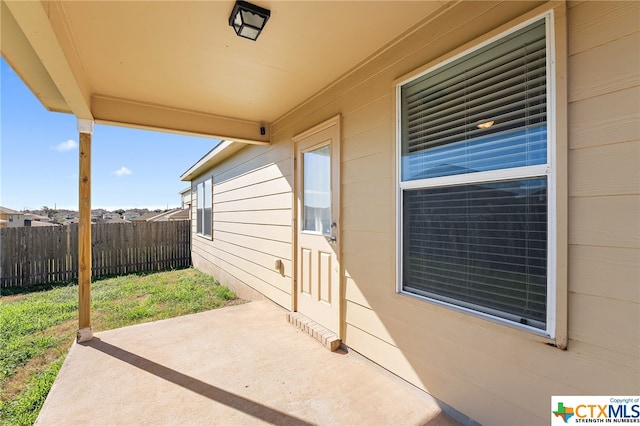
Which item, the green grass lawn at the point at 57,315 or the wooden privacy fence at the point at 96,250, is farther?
the wooden privacy fence at the point at 96,250

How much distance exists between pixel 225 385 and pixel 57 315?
3.56m

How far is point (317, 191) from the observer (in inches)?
127

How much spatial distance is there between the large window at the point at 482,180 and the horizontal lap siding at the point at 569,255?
0.10m

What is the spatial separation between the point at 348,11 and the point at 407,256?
1.64 metres

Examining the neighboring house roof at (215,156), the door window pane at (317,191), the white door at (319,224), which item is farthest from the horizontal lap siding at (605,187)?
the neighboring house roof at (215,156)

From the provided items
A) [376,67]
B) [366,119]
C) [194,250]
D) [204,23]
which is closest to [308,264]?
[366,119]

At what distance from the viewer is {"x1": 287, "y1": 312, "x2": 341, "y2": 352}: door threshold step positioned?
2742 millimetres

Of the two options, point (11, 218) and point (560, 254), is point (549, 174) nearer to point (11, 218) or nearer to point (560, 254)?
point (560, 254)

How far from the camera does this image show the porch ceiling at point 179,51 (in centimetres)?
177

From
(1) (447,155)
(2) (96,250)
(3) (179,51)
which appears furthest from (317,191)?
(2) (96,250)

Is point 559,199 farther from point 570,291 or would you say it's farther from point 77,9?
point 77,9

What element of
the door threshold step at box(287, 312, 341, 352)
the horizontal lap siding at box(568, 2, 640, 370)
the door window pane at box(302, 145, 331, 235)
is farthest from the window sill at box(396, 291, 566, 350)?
the door window pane at box(302, 145, 331, 235)

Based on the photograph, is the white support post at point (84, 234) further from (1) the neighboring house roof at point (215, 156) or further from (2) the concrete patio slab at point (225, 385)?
(1) the neighboring house roof at point (215, 156)

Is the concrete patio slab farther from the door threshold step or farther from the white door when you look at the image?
the white door
